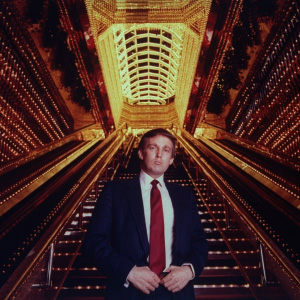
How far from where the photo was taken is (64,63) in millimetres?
9508

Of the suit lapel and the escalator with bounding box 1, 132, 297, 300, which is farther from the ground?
the suit lapel

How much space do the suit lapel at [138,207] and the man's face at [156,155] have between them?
13 centimetres

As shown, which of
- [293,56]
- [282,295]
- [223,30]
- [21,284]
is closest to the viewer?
[21,284]

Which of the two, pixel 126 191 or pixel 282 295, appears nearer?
pixel 126 191

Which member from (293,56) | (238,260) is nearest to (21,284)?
(238,260)

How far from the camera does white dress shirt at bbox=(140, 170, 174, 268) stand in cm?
156

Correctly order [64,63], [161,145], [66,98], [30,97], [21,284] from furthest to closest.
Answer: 1. [66,98]
2. [64,63]
3. [30,97]
4. [161,145]
5. [21,284]

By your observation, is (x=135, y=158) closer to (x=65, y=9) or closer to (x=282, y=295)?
(x=65, y=9)

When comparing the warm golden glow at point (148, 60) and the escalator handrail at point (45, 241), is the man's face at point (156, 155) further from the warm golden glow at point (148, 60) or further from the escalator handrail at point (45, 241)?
the warm golden glow at point (148, 60)

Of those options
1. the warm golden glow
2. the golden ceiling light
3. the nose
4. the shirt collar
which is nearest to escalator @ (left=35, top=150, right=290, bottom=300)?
the shirt collar

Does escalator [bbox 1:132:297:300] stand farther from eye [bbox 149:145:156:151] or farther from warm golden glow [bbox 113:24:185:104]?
warm golden glow [bbox 113:24:185:104]

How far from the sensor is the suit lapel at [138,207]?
148 cm

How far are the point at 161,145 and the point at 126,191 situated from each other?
1.24 feet

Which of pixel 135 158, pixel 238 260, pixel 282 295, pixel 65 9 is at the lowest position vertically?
pixel 282 295
